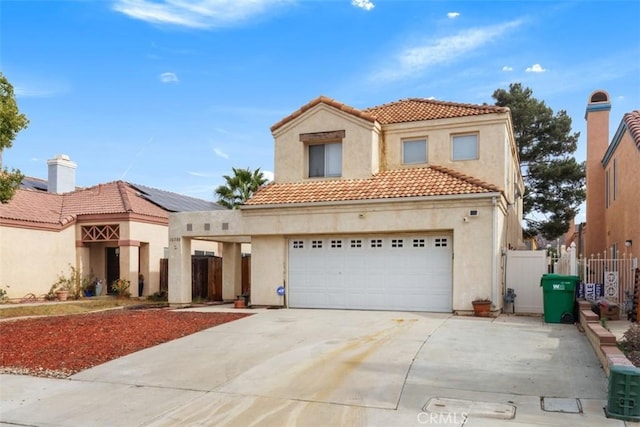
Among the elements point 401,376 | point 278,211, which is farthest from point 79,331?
point 401,376

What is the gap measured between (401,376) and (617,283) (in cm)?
923

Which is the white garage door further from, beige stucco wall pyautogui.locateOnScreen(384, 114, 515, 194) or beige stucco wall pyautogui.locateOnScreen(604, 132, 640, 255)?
beige stucco wall pyautogui.locateOnScreen(604, 132, 640, 255)

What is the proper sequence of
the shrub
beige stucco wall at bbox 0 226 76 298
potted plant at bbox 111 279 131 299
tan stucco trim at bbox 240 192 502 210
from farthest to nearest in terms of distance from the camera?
potted plant at bbox 111 279 131 299 < beige stucco wall at bbox 0 226 76 298 < the shrub < tan stucco trim at bbox 240 192 502 210

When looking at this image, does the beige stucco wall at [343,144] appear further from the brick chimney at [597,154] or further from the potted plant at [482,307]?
the brick chimney at [597,154]

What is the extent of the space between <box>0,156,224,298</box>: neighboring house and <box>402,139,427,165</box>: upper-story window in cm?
1294

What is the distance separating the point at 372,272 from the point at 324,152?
15.8ft

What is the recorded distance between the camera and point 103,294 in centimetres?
2625

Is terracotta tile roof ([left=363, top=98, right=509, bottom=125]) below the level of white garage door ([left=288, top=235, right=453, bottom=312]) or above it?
above

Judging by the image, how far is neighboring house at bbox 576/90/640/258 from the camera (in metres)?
15.7

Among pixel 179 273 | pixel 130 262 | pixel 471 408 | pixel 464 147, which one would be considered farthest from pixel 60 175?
pixel 471 408
